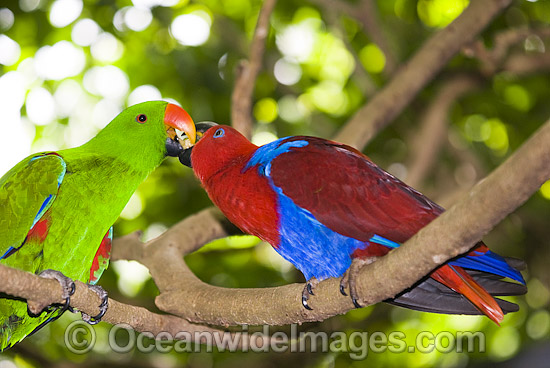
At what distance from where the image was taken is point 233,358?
5930 millimetres

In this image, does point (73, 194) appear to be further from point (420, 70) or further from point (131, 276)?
point (131, 276)

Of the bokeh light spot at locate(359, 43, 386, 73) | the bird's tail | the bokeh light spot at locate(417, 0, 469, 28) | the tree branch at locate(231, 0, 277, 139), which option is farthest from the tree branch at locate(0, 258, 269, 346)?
the bokeh light spot at locate(359, 43, 386, 73)

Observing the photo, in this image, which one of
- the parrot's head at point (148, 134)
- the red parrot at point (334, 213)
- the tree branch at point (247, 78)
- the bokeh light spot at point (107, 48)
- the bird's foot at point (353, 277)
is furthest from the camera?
the bokeh light spot at point (107, 48)

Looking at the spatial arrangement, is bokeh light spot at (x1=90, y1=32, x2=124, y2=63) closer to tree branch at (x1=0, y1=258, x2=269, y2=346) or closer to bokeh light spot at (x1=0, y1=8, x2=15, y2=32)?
bokeh light spot at (x1=0, y1=8, x2=15, y2=32)

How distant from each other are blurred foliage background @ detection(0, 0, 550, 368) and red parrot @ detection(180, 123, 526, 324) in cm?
258

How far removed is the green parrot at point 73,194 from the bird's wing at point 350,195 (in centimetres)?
78

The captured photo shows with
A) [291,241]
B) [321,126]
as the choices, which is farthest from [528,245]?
[291,241]

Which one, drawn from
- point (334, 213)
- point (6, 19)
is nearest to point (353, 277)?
point (334, 213)

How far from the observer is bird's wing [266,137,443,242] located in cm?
215

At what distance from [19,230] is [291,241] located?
1.19 m

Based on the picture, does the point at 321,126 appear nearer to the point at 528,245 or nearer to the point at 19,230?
the point at 528,245

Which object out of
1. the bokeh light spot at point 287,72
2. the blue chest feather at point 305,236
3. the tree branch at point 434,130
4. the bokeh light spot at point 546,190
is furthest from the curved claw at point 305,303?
the bokeh light spot at point 546,190

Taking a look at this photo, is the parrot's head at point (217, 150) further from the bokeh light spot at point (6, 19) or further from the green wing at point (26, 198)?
the bokeh light spot at point (6, 19)

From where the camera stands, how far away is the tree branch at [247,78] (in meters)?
3.80
